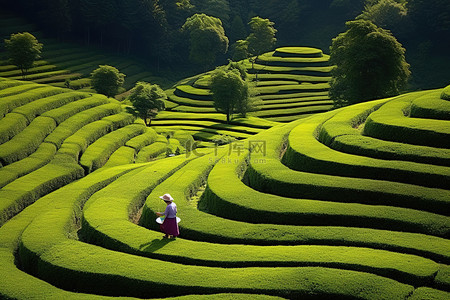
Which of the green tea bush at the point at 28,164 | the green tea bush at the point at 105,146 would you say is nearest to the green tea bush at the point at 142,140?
the green tea bush at the point at 105,146

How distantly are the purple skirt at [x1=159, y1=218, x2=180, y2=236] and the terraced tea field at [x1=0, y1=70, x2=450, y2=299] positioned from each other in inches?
17.9

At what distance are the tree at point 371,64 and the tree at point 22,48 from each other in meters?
44.9

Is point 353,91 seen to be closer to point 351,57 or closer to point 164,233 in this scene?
point 351,57

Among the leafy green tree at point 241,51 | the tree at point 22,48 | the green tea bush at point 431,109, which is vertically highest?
the leafy green tree at point 241,51

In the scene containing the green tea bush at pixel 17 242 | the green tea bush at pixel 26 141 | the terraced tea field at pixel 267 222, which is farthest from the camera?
the green tea bush at pixel 26 141

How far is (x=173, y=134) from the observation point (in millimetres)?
52219

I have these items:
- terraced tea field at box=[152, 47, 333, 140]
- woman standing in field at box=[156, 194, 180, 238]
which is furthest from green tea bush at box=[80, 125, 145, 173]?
woman standing in field at box=[156, 194, 180, 238]

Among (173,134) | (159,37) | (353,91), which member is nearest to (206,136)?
(173,134)

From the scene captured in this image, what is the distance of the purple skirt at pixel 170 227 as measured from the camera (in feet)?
56.0

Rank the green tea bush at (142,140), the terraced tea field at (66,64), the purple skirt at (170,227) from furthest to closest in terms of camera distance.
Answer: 1. the terraced tea field at (66,64)
2. the green tea bush at (142,140)
3. the purple skirt at (170,227)

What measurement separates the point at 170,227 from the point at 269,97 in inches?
2105

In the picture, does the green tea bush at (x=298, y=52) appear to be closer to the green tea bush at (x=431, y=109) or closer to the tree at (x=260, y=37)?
the tree at (x=260, y=37)

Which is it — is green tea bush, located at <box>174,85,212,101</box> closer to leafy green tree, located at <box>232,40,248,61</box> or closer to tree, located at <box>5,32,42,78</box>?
leafy green tree, located at <box>232,40,248,61</box>

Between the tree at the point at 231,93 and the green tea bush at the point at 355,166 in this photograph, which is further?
the tree at the point at 231,93
